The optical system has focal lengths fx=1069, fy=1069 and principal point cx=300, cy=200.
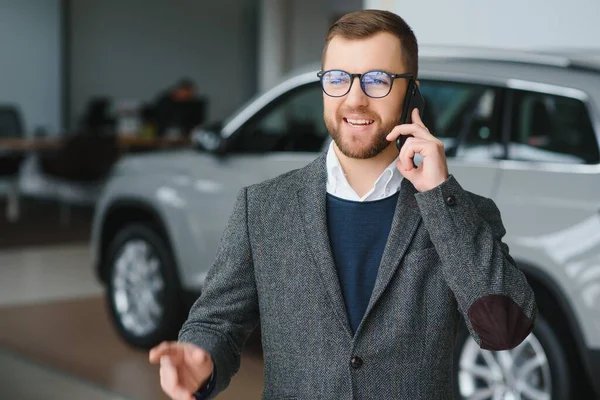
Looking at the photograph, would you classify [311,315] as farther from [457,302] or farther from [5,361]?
[5,361]

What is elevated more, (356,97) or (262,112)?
(356,97)

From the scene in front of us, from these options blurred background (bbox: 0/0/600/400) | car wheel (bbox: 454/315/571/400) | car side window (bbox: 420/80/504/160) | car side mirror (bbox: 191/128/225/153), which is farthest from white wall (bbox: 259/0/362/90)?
car wheel (bbox: 454/315/571/400)

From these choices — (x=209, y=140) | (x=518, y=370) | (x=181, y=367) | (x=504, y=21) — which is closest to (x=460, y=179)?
(x=518, y=370)

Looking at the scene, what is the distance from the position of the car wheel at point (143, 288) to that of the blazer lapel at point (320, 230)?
3.84 metres

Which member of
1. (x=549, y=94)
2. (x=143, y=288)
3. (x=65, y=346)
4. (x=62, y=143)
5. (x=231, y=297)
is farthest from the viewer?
(x=62, y=143)

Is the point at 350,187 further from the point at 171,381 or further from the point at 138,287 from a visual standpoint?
the point at 138,287

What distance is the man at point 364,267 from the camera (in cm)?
177

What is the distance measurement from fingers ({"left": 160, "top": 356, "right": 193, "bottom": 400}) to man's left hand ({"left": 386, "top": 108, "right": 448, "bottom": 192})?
495 mm

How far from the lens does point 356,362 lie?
71.7 inches

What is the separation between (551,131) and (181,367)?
9.50ft

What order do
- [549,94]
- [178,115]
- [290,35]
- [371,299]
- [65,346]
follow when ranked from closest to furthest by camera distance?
[371,299]
[549,94]
[65,346]
[178,115]
[290,35]

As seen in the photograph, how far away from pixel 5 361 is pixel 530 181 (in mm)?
3072

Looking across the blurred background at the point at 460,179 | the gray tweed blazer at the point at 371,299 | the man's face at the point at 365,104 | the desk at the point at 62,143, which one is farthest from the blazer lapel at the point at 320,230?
the desk at the point at 62,143

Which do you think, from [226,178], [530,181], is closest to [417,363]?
[530,181]
